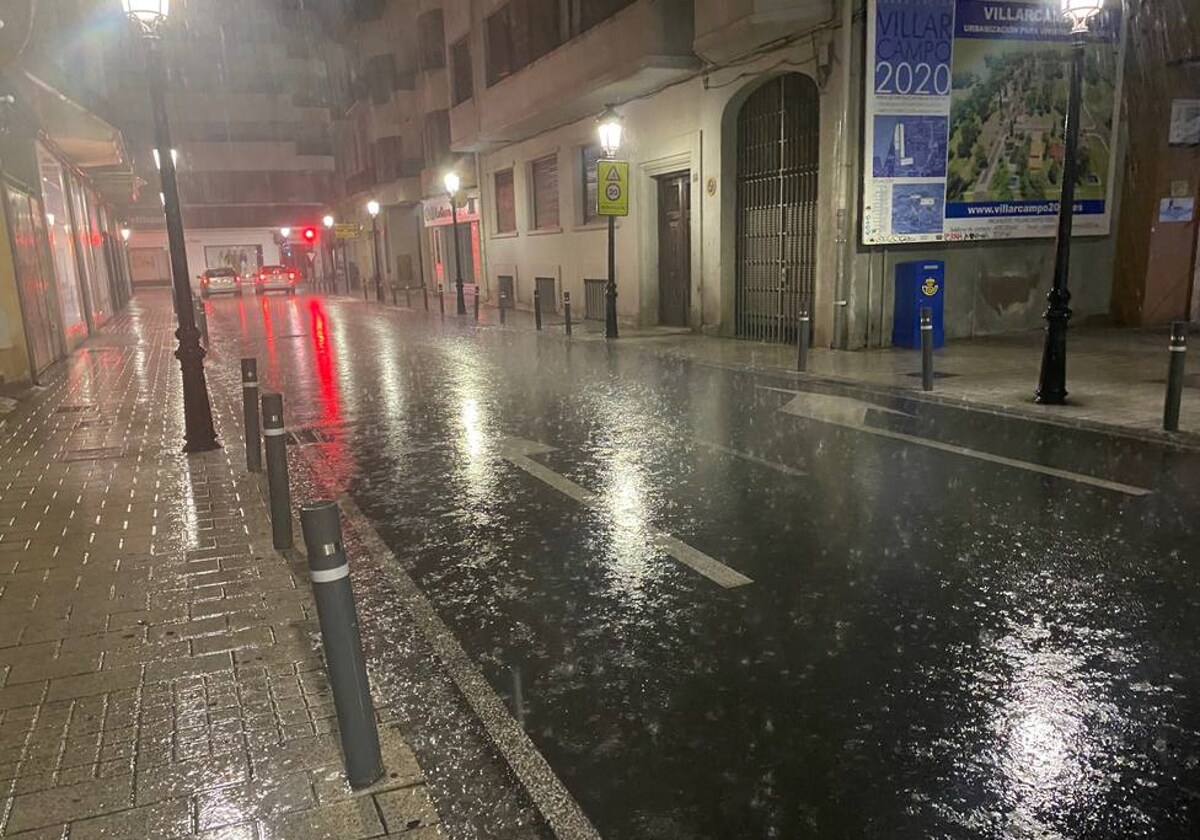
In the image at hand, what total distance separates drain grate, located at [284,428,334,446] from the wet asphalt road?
0.19 metres

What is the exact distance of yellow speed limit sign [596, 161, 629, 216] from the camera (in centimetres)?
1825

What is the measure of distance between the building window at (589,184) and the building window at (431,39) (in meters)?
15.2

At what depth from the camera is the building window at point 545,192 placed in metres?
26.9

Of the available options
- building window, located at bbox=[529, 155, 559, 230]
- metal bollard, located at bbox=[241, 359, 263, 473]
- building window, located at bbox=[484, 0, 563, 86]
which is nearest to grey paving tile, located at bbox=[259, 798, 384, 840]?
metal bollard, located at bbox=[241, 359, 263, 473]

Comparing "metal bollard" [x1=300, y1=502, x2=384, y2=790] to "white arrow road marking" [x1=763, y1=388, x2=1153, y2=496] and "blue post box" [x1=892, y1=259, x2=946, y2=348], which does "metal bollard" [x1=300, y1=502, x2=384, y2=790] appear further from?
"blue post box" [x1=892, y1=259, x2=946, y2=348]

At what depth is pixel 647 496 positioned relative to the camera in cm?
689

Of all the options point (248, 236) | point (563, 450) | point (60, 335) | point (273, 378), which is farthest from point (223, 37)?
point (563, 450)

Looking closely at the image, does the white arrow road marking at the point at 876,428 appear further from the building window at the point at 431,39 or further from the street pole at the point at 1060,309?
the building window at the point at 431,39

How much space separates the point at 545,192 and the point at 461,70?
757cm

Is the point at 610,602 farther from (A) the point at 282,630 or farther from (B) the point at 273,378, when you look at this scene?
(B) the point at 273,378

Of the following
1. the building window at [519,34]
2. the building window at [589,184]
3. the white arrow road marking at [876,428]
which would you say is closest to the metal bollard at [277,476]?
the white arrow road marking at [876,428]

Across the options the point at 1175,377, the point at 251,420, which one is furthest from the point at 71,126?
the point at 1175,377

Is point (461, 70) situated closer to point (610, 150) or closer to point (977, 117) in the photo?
point (610, 150)

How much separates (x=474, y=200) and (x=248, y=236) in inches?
1908
